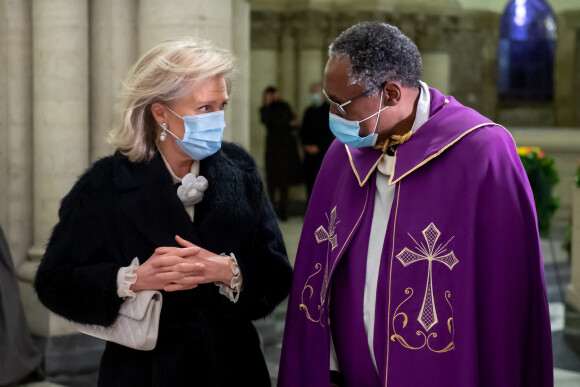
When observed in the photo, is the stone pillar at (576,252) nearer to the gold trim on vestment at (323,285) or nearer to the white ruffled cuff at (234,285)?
the gold trim on vestment at (323,285)

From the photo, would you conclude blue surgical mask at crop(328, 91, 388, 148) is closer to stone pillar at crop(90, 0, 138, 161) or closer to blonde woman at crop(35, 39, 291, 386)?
blonde woman at crop(35, 39, 291, 386)

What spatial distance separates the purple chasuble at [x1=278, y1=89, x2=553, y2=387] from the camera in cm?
229

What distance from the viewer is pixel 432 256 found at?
2.33 meters

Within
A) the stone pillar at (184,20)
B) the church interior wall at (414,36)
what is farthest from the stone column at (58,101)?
the church interior wall at (414,36)

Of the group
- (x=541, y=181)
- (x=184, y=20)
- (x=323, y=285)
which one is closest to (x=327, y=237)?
(x=323, y=285)

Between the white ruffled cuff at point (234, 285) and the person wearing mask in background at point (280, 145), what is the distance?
7830mm

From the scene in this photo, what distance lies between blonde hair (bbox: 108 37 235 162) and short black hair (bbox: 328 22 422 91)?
1.18ft

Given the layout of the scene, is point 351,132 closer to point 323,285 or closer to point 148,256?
point 323,285

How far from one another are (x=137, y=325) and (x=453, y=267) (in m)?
0.86

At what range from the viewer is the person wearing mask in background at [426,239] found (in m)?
2.30

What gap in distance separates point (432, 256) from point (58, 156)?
331cm

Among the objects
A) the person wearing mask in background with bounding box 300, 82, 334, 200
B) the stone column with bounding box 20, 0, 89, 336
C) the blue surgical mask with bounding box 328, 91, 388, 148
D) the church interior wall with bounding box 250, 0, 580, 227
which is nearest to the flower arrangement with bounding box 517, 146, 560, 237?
the stone column with bounding box 20, 0, 89, 336

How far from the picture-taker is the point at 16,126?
5.31m

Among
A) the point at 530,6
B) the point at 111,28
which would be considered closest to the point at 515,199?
the point at 111,28
